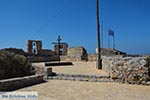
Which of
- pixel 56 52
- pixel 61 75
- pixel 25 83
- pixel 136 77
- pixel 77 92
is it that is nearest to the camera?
pixel 77 92

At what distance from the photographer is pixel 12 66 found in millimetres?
12867

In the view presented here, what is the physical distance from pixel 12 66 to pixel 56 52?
16.9 meters

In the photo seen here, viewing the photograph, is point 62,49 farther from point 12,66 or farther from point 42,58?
point 12,66

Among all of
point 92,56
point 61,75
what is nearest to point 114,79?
point 61,75

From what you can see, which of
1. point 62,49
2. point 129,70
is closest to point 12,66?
point 129,70

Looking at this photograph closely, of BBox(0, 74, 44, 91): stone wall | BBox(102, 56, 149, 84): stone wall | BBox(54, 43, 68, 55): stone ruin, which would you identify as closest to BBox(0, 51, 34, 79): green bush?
BBox(0, 74, 44, 91): stone wall

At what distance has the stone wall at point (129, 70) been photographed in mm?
10977

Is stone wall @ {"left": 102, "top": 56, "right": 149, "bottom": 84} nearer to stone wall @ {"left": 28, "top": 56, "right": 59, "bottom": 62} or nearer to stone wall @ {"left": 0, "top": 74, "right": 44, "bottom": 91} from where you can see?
stone wall @ {"left": 0, "top": 74, "right": 44, "bottom": 91}

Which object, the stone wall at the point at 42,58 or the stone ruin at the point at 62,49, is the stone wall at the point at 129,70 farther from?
the stone ruin at the point at 62,49

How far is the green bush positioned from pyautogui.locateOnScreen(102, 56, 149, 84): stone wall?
5.21 m

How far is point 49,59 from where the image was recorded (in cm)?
2666

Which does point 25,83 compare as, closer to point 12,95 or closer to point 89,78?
point 12,95

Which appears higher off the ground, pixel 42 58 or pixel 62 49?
pixel 62 49

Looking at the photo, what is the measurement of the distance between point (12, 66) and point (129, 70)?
660cm
